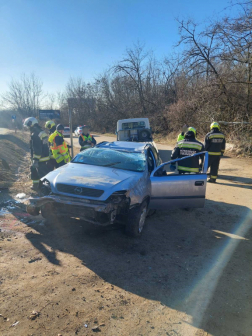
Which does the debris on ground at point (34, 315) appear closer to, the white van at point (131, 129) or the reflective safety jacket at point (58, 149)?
the reflective safety jacket at point (58, 149)

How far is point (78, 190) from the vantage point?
382 centimetres

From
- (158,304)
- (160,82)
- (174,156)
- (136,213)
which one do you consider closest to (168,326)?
(158,304)

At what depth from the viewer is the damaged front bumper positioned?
11.8ft

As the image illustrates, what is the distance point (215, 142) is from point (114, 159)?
14.2 feet

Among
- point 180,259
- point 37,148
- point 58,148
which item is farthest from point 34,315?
point 58,148

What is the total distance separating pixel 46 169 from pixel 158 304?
5.10 metres

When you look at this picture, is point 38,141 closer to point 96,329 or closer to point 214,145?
point 96,329

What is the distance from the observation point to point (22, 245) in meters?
3.81

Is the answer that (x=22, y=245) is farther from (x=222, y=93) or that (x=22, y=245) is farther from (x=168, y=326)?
(x=222, y=93)

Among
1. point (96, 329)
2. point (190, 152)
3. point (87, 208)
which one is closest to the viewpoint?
point (96, 329)

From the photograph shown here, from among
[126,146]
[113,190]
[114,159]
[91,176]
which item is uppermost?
[126,146]

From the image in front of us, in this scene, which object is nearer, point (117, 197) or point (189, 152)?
point (117, 197)

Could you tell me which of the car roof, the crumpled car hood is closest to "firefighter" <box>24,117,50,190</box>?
the car roof

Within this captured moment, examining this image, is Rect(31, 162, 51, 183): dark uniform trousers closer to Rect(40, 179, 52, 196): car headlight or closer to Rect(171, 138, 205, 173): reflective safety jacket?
Rect(40, 179, 52, 196): car headlight
